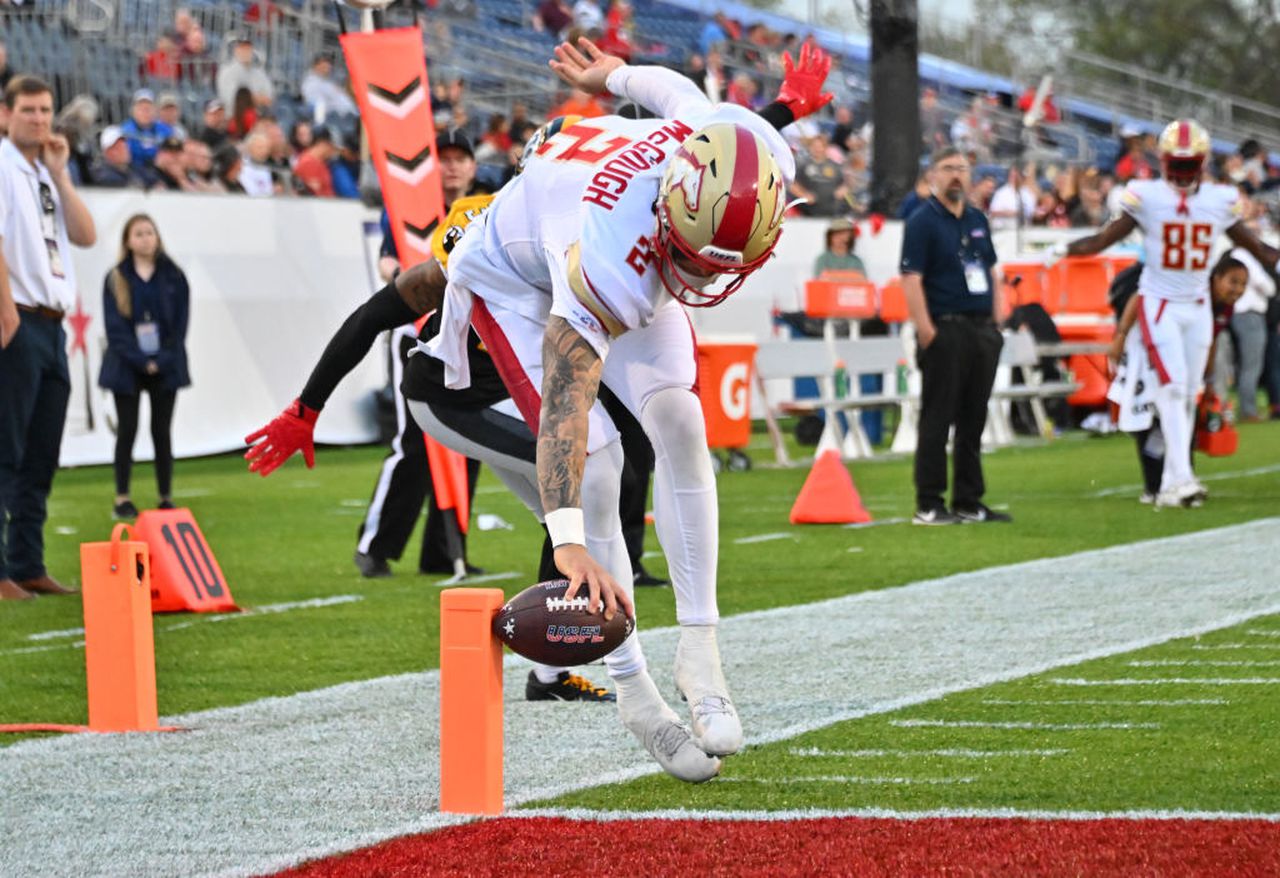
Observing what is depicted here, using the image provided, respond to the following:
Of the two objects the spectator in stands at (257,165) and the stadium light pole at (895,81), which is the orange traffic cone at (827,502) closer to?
the spectator in stands at (257,165)

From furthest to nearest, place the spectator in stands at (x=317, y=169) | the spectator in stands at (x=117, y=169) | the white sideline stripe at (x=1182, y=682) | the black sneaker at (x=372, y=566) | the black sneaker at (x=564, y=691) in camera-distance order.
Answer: the spectator in stands at (x=317, y=169)
the spectator in stands at (x=117, y=169)
the black sneaker at (x=372, y=566)
the black sneaker at (x=564, y=691)
the white sideline stripe at (x=1182, y=682)

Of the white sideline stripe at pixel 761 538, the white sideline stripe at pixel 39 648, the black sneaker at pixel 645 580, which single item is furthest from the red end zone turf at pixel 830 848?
Answer: the white sideline stripe at pixel 761 538

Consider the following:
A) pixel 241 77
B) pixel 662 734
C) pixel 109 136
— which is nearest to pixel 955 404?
pixel 662 734

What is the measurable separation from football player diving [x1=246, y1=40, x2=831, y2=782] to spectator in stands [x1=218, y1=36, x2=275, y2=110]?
1354 cm

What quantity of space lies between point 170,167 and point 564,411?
41.2 ft

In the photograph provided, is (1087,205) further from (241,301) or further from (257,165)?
(241,301)

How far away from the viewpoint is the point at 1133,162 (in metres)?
28.9

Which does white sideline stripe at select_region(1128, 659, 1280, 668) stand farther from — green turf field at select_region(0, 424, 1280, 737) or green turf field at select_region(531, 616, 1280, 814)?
green turf field at select_region(0, 424, 1280, 737)

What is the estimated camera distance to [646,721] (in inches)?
190

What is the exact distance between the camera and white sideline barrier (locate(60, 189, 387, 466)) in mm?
15180

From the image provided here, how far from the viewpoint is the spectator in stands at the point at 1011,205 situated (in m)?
23.3

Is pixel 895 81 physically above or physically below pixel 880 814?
above

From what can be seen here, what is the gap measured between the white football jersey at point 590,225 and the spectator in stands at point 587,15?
839 inches

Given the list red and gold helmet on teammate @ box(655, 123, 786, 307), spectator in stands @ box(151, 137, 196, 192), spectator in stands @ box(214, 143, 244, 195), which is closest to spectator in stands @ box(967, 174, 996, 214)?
spectator in stands @ box(214, 143, 244, 195)
